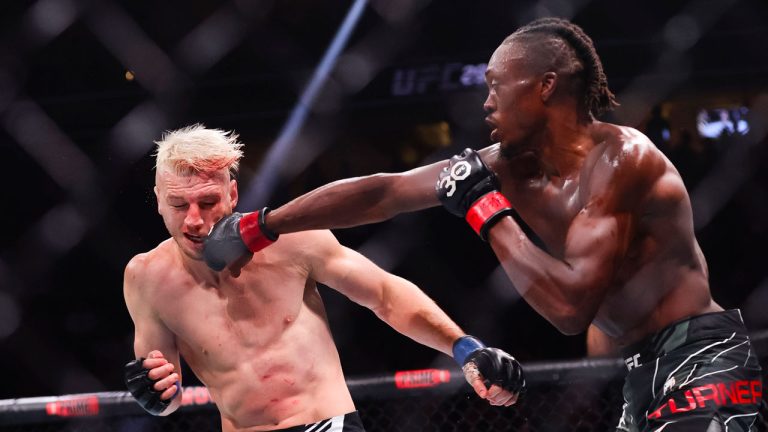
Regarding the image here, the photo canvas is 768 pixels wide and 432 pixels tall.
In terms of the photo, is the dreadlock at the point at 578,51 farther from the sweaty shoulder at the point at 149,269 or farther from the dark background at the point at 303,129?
the dark background at the point at 303,129

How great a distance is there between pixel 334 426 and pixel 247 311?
0.31m

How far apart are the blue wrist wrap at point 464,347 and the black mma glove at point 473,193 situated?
39 centimetres

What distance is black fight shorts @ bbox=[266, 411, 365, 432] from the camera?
1859mm

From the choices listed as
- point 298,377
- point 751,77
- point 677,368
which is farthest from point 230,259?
point 751,77

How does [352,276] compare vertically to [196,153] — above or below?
below

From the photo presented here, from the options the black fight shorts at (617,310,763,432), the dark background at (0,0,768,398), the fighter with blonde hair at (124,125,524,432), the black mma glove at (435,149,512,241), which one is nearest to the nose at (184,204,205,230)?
the fighter with blonde hair at (124,125,524,432)

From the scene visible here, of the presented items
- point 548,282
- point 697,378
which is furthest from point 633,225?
point 697,378

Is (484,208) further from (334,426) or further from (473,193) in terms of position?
(334,426)

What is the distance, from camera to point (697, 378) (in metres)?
1.52

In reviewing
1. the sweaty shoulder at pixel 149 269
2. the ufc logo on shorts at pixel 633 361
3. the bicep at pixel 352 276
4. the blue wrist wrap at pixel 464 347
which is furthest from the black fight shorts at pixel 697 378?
the sweaty shoulder at pixel 149 269

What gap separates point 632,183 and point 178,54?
9.84ft

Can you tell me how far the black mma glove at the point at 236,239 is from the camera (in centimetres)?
174

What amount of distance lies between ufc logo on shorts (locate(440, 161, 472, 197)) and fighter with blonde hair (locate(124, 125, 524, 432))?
0.44 m

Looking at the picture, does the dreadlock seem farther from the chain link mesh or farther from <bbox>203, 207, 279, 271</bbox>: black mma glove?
the chain link mesh
